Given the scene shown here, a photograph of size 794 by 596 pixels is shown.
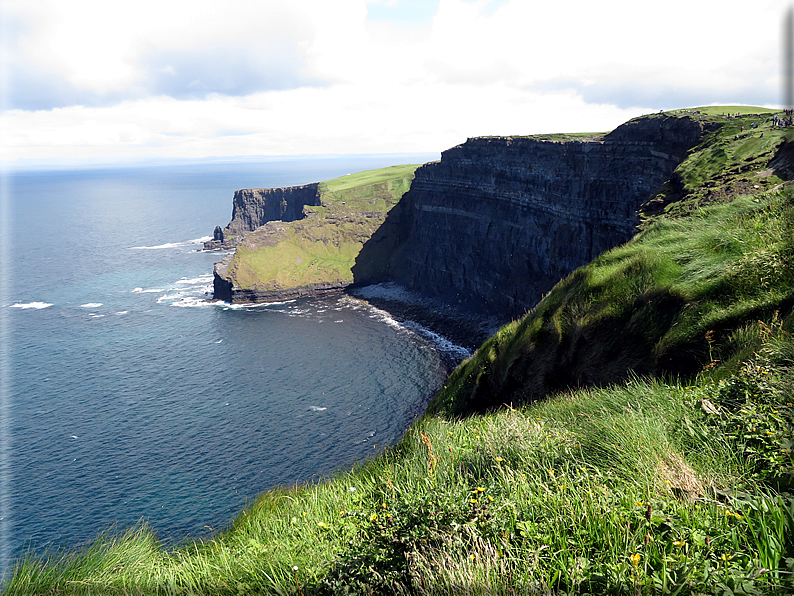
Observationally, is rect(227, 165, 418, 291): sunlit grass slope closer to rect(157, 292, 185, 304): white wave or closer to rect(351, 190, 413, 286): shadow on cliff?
rect(351, 190, 413, 286): shadow on cliff

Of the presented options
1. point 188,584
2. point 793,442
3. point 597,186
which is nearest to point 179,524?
point 188,584

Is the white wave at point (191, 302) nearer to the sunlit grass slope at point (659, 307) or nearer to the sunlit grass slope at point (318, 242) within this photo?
the sunlit grass slope at point (318, 242)

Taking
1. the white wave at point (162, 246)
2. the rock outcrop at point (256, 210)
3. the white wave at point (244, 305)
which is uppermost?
the rock outcrop at point (256, 210)

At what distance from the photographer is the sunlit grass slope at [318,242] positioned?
112 metres

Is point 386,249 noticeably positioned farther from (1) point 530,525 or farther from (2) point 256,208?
(1) point 530,525

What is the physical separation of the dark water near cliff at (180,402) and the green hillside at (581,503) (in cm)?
1632

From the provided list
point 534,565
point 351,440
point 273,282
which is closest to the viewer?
point 534,565

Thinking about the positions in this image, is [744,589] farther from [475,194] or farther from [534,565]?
[475,194]

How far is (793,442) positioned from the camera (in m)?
5.40

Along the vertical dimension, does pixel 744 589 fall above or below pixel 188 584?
above

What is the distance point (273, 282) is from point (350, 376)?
51646mm

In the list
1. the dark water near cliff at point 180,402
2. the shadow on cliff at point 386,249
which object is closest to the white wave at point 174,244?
the dark water near cliff at point 180,402

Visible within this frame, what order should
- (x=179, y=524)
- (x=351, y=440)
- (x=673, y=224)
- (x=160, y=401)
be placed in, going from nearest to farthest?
(x=673, y=224) → (x=179, y=524) → (x=351, y=440) → (x=160, y=401)

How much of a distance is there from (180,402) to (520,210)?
222 ft
